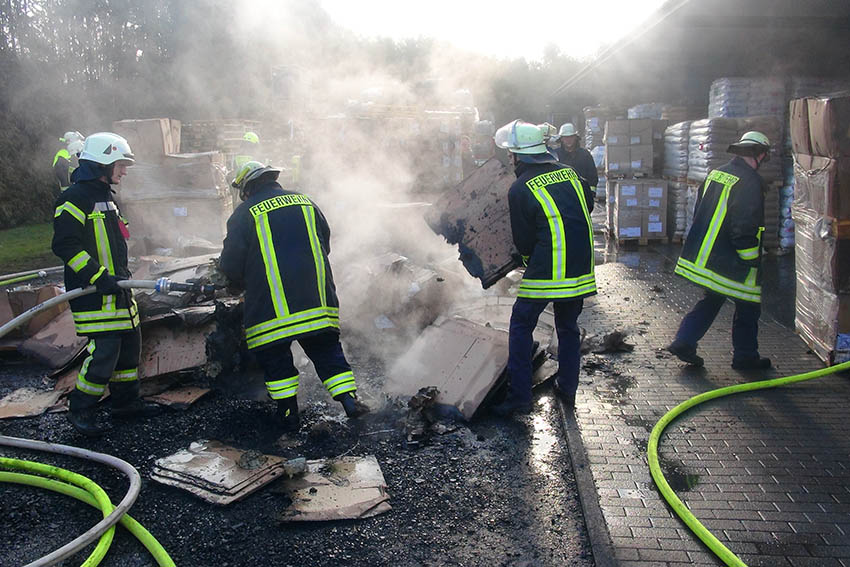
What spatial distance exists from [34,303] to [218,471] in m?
3.55

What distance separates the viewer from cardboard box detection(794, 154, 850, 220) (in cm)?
440

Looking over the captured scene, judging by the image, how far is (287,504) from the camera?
328 cm

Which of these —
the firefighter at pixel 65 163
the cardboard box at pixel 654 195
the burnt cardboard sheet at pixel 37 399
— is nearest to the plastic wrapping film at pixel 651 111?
the cardboard box at pixel 654 195

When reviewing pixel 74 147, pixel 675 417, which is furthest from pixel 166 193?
pixel 675 417

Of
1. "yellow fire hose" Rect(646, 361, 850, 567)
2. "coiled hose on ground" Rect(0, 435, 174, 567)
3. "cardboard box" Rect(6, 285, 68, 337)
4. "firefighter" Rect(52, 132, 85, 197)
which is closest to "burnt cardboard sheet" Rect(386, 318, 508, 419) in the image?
"yellow fire hose" Rect(646, 361, 850, 567)

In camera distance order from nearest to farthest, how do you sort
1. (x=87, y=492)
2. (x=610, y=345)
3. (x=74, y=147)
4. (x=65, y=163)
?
(x=87, y=492) < (x=610, y=345) < (x=65, y=163) < (x=74, y=147)

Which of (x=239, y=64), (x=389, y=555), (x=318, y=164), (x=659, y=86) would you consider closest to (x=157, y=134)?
(x=318, y=164)

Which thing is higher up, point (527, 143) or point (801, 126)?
point (527, 143)

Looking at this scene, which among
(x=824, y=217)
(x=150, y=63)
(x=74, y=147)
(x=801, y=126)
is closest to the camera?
(x=824, y=217)

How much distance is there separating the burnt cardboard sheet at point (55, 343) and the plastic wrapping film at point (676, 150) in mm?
8138

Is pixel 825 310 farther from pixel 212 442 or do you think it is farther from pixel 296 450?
pixel 212 442

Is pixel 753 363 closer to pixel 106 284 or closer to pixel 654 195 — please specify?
pixel 106 284

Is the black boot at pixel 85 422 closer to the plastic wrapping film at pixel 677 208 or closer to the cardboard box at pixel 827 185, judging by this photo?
the cardboard box at pixel 827 185

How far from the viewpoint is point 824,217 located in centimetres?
460
